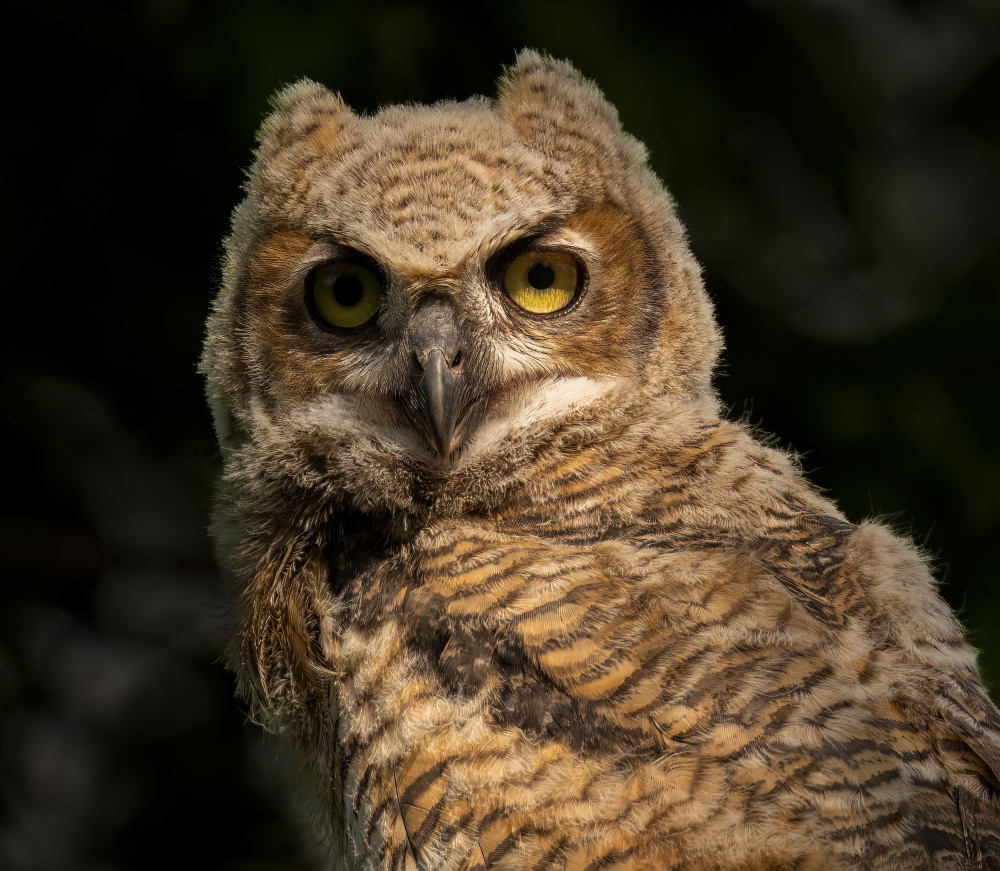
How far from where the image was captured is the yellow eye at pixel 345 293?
1.81m

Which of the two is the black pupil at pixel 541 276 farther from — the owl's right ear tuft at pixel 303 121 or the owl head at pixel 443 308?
the owl's right ear tuft at pixel 303 121

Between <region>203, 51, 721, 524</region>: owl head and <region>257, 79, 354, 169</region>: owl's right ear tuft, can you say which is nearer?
<region>203, 51, 721, 524</region>: owl head

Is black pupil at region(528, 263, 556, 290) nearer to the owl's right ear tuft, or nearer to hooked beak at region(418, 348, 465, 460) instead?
hooked beak at region(418, 348, 465, 460)

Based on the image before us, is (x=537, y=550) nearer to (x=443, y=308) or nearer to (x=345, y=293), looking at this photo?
(x=443, y=308)

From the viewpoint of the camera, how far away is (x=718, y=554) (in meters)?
1.52

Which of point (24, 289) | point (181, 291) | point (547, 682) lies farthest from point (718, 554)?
point (24, 289)

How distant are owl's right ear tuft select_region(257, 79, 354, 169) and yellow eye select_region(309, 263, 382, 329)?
0.30 metres

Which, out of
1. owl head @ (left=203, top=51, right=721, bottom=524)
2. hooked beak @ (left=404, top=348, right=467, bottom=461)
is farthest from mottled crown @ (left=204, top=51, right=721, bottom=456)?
hooked beak @ (left=404, top=348, right=467, bottom=461)

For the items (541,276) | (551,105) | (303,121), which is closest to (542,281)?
(541,276)

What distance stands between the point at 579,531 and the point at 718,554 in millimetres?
240

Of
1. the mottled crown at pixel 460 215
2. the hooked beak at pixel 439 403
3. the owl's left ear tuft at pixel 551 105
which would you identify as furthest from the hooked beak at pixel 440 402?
the owl's left ear tuft at pixel 551 105

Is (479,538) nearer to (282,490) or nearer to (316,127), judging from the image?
(282,490)

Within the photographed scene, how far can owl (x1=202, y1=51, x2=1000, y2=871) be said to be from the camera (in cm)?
132

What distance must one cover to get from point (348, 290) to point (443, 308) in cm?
22
